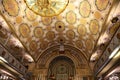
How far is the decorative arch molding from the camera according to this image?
14453 mm

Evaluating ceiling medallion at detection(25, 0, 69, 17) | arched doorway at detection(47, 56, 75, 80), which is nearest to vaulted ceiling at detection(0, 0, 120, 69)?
ceiling medallion at detection(25, 0, 69, 17)

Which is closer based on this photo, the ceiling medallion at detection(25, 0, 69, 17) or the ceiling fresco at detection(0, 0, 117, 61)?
the ceiling fresco at detection(0, 0, 117, 61)

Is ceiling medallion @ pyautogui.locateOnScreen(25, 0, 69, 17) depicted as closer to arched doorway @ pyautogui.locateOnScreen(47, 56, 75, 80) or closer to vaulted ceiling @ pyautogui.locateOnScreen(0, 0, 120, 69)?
vaulted ceiling @ pyautogui.locateOnScreen(0, 0, 120, 69)

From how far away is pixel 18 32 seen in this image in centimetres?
1087

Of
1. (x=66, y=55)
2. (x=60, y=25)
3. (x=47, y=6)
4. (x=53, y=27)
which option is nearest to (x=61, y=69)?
(x=66, y=55)

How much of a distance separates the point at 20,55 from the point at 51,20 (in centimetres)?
396

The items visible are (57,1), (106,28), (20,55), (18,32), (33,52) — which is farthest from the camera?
(33,52)

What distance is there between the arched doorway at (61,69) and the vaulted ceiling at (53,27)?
4.49 ft

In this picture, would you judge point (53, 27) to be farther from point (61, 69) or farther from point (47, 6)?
point (61, 69)

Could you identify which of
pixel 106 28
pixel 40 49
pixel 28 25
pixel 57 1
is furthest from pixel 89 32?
pixel 40 49

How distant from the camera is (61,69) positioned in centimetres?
1491

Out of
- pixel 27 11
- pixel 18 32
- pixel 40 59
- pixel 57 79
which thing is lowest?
pixel 57 79

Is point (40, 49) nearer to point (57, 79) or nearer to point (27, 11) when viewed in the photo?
point (57, 79)

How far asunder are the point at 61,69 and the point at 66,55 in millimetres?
1364
